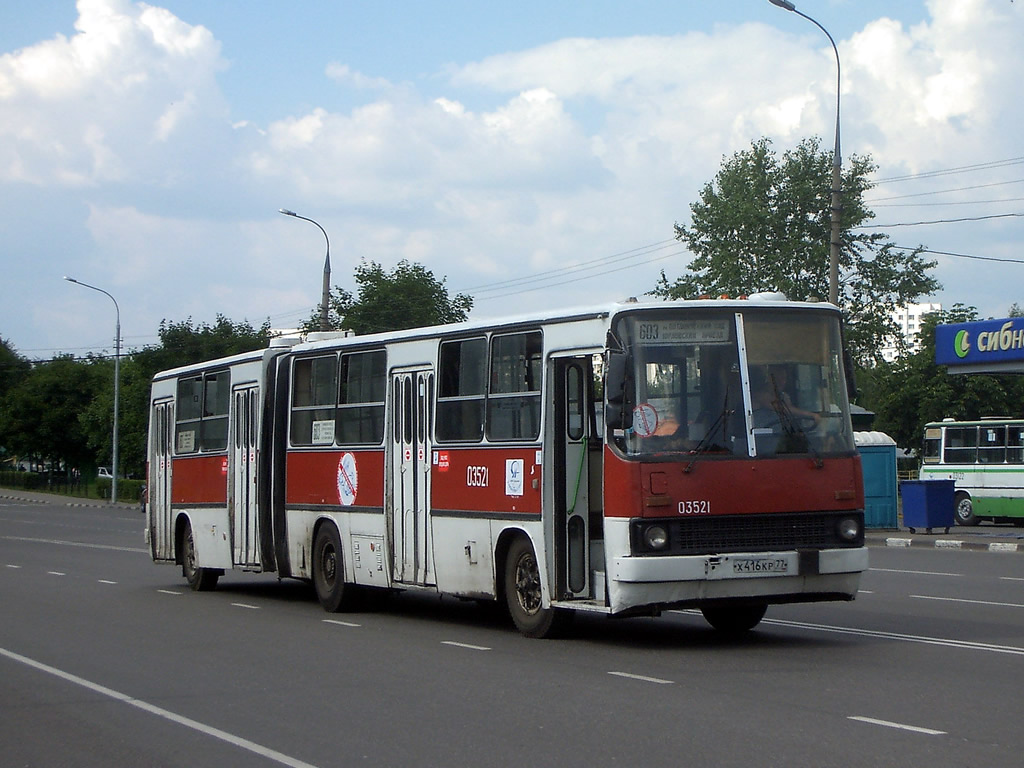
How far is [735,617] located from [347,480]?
5.11m

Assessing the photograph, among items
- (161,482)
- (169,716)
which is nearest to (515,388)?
(169,716)

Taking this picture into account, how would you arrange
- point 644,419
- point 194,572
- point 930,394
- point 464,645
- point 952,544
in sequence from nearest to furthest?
point 644,419 → point 464,645 → point 194,572 → point 952,544 → point 930,394

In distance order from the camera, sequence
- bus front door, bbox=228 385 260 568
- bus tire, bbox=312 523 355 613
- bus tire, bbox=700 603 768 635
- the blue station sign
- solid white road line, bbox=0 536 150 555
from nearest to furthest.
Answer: bus tire, bbox=700 603 768 635
bus tire, bbox=312 523 355 613
bus front door, bbox=228 385 260 568
solid white road line, bbox=0 536 150 555
the blue station sign

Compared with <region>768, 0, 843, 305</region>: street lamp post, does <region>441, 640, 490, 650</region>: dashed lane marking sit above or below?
below

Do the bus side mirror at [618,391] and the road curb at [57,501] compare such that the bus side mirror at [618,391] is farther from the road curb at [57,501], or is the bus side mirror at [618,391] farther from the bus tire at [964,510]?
the road curb at [57,501]

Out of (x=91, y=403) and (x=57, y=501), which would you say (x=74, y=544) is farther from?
(x=91, y=403)

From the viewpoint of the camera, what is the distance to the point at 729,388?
1220 cm

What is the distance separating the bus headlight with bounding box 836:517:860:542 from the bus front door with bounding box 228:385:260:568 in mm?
8451

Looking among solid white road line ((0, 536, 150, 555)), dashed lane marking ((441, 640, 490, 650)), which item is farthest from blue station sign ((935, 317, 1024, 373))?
dashed lane marking ((441, 640, 490, 650))

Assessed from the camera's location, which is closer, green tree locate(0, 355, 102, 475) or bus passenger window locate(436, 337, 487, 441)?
bus passenger window locate(436, 337, 487, 441)

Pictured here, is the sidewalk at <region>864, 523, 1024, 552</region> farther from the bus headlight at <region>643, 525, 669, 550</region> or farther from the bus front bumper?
the bus headlight at <region>643, 525, 669, 550</region>

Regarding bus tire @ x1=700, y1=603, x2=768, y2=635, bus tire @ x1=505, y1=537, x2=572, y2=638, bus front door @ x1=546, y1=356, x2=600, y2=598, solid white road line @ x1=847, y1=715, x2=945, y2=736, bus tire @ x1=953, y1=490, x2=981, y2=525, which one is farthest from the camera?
bus tire @ x1=953, y1=490, x2=981, y2=525

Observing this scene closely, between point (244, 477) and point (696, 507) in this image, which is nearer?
point (696, 507)

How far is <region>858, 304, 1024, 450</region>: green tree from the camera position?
68375 millimetres
